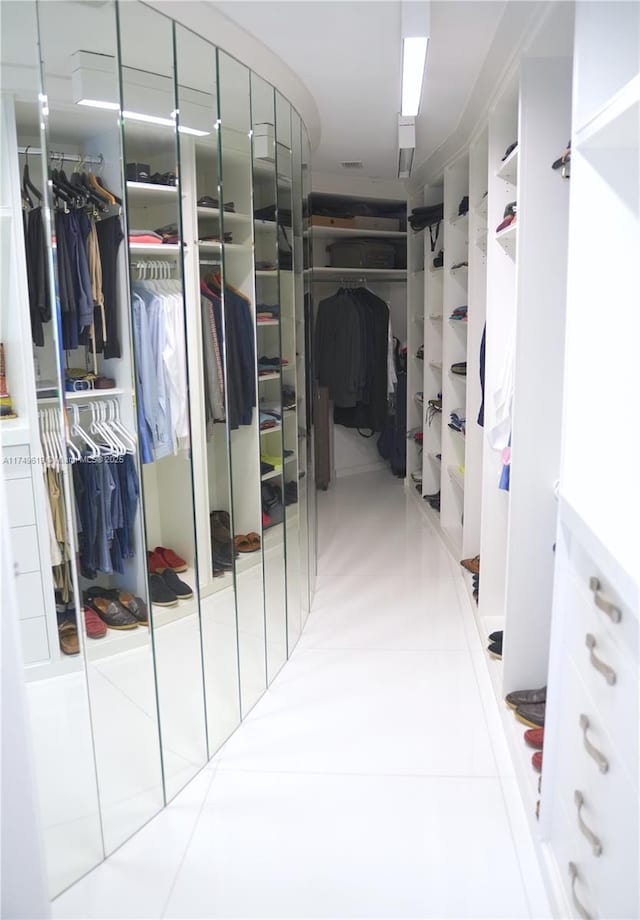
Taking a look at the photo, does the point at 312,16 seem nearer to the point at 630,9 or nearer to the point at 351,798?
the point at 630,9

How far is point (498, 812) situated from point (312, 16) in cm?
266

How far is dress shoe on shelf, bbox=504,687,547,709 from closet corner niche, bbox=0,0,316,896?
1011 mm

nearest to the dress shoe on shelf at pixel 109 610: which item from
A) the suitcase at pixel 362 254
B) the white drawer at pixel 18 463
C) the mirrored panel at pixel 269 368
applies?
the white drawer at pixel 18 463

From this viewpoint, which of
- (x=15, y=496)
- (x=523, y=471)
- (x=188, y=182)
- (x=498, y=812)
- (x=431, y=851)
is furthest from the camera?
(x=523, y=471)

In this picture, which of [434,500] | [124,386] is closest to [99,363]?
[124,386]

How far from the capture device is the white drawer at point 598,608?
129 cm

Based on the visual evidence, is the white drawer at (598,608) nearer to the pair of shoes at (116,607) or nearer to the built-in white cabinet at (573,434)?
the built-in white cabinet at (573,434)

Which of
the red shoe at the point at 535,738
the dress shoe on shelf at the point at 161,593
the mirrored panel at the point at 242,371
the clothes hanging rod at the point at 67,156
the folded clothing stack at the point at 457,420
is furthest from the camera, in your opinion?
the folded clothing stack at the point at 457,420

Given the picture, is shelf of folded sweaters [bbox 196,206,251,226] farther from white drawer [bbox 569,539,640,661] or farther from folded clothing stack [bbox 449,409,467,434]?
folded clothing stack [bbox 449,409,467,434]

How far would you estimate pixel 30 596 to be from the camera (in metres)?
1.71

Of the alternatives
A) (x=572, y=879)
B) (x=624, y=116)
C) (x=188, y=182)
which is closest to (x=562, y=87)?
(x=624, y=116)

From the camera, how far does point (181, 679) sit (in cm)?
246

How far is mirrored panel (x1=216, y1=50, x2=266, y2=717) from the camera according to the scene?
7.98ft

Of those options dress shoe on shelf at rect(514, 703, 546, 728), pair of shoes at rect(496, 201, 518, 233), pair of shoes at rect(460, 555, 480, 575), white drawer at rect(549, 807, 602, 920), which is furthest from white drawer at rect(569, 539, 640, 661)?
pair of shoes at rect(460, 555, 480, 575)
